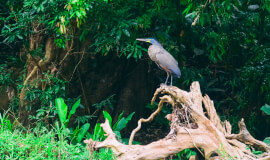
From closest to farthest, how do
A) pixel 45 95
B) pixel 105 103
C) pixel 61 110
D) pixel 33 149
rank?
pixel 33 149 < pixel 61 110 < pixel 45 95 < pixel 105 103

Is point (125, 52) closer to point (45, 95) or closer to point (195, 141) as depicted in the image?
point (45, 95)

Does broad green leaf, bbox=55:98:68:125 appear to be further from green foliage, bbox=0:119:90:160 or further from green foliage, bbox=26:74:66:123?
green foliage, bbox=0:119:90:160

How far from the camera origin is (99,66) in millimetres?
7414

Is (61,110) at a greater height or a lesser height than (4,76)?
lesser

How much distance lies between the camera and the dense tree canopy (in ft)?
19.2

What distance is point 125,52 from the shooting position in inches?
234

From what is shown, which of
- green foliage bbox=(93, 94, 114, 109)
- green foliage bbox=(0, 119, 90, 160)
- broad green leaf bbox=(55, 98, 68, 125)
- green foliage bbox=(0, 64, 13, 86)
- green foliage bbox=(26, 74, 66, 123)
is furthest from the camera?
green foliage bbox=(93, 94, 114, 109)

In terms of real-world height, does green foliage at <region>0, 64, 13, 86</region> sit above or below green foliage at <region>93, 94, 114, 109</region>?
above

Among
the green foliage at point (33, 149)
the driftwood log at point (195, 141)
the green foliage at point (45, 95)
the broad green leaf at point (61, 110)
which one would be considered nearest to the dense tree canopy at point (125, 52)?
the green foliage at point (45, 95)

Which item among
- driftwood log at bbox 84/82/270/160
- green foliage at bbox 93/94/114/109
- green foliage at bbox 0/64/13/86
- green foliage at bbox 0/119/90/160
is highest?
green foliage at bbox 0/64/13/86

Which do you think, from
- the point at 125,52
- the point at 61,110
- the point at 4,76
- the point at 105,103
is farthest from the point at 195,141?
the point at 4,76

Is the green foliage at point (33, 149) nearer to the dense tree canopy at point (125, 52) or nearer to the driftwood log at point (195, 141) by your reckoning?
the driftwood log at point (195, 141)

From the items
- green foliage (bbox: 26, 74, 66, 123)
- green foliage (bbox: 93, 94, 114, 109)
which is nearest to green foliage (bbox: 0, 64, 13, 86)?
green foliage (bbox: 26, 74, 66, 123)

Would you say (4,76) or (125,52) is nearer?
(125,52)
